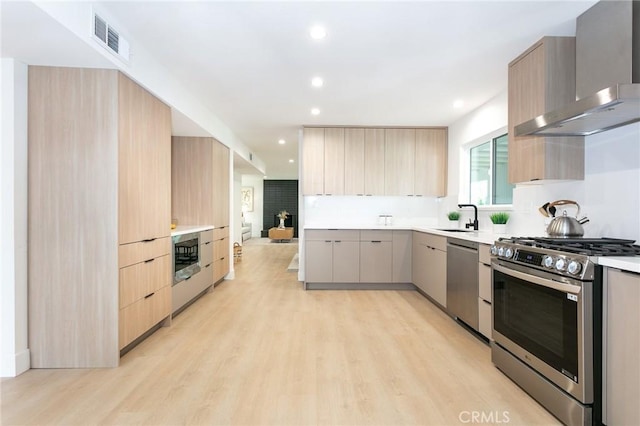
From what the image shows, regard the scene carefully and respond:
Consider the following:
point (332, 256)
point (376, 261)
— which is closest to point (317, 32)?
point (332, 256)

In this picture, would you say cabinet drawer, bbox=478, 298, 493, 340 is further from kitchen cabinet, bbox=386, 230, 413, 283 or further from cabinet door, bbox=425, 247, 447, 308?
kitchen cabinet, bbox=386, 230, 413, 283

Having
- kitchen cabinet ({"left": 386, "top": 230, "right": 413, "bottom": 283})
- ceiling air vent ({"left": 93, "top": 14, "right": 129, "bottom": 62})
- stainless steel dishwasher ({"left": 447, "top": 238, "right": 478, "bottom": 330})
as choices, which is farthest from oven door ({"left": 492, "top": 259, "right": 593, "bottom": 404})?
ceiling air vent ({"left": 93, "top": 14, "right": 129, "bottom": 62})

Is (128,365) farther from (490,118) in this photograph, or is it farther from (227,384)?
(490,118)

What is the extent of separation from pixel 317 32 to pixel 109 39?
4.56 ft

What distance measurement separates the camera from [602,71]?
2215mm

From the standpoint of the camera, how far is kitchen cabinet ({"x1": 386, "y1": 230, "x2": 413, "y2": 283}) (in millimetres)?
4926

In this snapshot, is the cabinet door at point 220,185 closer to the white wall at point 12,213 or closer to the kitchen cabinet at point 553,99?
the white wall at point 12,213

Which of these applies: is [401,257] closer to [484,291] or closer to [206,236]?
[484,291]

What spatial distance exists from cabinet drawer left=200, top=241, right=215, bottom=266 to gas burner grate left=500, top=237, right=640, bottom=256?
3.47 meters

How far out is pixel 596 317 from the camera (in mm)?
1765

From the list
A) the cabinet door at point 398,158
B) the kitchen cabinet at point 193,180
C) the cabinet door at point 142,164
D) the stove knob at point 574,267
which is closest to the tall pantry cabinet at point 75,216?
the cabinet door at point 142,164

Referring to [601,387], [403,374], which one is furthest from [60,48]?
[601,387]

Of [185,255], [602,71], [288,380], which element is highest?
[602,71]

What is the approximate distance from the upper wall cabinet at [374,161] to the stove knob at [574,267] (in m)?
3.58
